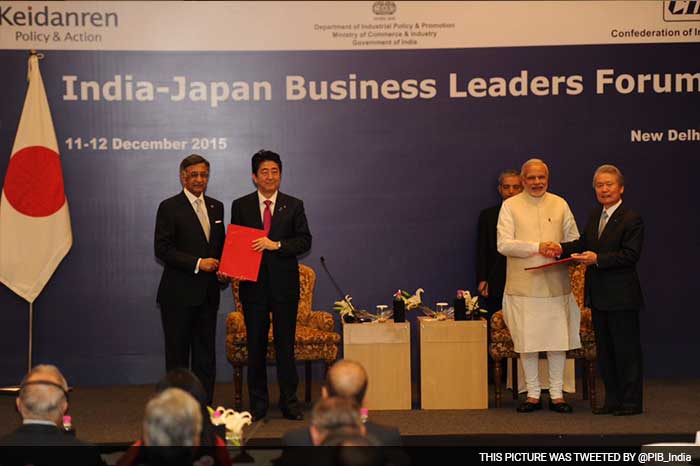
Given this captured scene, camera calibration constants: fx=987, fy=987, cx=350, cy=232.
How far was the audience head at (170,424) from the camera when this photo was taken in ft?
9.11

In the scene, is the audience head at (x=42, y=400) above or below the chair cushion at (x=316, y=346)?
above

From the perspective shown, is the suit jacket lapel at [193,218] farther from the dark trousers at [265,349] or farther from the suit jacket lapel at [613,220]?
the suit jacket lapel at [613,220]

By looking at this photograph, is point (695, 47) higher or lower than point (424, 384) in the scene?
higher

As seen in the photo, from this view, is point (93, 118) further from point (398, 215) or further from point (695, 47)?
point (695, 47)

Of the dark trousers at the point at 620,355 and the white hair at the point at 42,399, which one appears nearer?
the white hair at the point at 42,399

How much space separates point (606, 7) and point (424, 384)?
3.61 metres

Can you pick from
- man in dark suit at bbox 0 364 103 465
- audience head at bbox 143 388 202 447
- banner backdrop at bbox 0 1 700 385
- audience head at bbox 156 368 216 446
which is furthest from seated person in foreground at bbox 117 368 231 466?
banner backdrop at bbox 0 1 700 385

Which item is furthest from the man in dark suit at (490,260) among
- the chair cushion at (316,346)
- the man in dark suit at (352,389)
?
the man in dark suit at (352,389)

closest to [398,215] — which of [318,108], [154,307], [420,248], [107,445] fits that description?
[420,248]

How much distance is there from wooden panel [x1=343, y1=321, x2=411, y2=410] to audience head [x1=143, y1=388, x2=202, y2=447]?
13.4 ft

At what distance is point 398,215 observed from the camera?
8.29 meters

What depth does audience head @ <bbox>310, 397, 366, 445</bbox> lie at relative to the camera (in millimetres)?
2762

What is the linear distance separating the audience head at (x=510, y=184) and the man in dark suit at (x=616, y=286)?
1349mm

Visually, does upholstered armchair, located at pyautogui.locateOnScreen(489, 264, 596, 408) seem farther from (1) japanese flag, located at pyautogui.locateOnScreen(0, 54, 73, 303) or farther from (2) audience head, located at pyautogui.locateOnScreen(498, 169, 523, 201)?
(1) japanese flag, located at pyautogui.locateOnScreen(0, 54, 73, 303)
